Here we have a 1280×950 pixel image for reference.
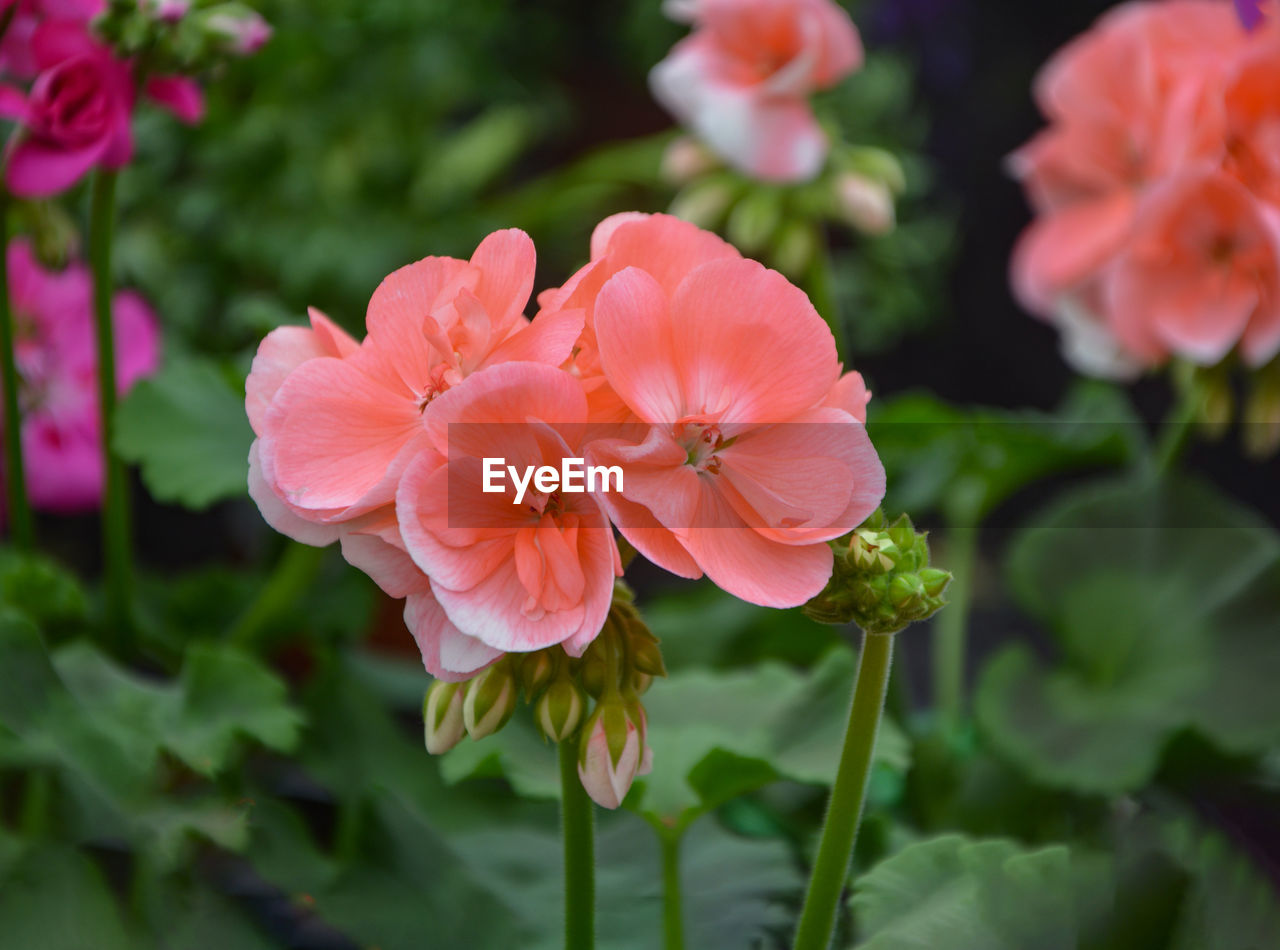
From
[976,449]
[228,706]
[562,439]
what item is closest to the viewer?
[562,439]

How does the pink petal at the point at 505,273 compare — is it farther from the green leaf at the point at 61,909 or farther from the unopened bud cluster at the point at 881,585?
the green leaf at the point at 61,909

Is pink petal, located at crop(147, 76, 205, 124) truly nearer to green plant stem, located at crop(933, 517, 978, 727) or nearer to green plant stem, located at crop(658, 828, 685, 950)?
green plant stem, located at crop(658, 828, 685, 950)

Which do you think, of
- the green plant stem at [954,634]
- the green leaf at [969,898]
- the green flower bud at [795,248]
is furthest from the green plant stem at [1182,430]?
the green leaf at [969,898]

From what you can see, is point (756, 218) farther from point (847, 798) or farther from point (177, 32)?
point (847, 798)

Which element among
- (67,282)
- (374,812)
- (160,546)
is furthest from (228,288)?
(374,812)

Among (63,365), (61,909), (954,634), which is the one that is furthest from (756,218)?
(61,909)

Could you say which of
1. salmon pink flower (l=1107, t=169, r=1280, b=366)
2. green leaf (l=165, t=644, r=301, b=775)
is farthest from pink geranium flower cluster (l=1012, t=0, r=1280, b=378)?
green leaf (l=165, t=644, r=301, b=775)

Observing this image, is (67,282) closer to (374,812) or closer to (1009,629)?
(374,812)

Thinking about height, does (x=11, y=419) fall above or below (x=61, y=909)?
above
